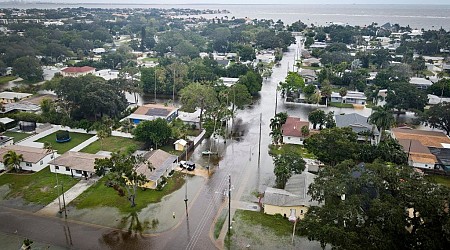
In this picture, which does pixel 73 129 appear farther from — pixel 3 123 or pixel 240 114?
pixel 240 114

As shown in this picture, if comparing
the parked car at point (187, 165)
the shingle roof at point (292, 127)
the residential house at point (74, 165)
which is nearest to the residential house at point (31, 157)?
the residential house at point (74, 165)

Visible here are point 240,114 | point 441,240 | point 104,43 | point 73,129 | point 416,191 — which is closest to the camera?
point 441,240

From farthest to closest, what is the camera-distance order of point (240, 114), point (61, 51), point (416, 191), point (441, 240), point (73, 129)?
point (61, 51)
point (240, 114)
point (73, 129)
point (416, 191)
point (441, 240)

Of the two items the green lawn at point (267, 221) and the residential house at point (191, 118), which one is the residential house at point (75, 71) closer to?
the residential house at point (191, 118)

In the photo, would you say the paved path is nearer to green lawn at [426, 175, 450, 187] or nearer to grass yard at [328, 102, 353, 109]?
green lawn at [426, 175, 450, 187]

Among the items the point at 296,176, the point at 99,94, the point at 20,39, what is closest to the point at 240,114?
the point at 99,94

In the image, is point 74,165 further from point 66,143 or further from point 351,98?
point 351,98

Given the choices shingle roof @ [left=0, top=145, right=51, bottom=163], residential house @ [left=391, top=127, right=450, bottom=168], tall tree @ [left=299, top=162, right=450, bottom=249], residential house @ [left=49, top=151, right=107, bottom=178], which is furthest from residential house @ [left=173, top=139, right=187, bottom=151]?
residential house @ [left=391, top=127, right=450, bottom=168]
